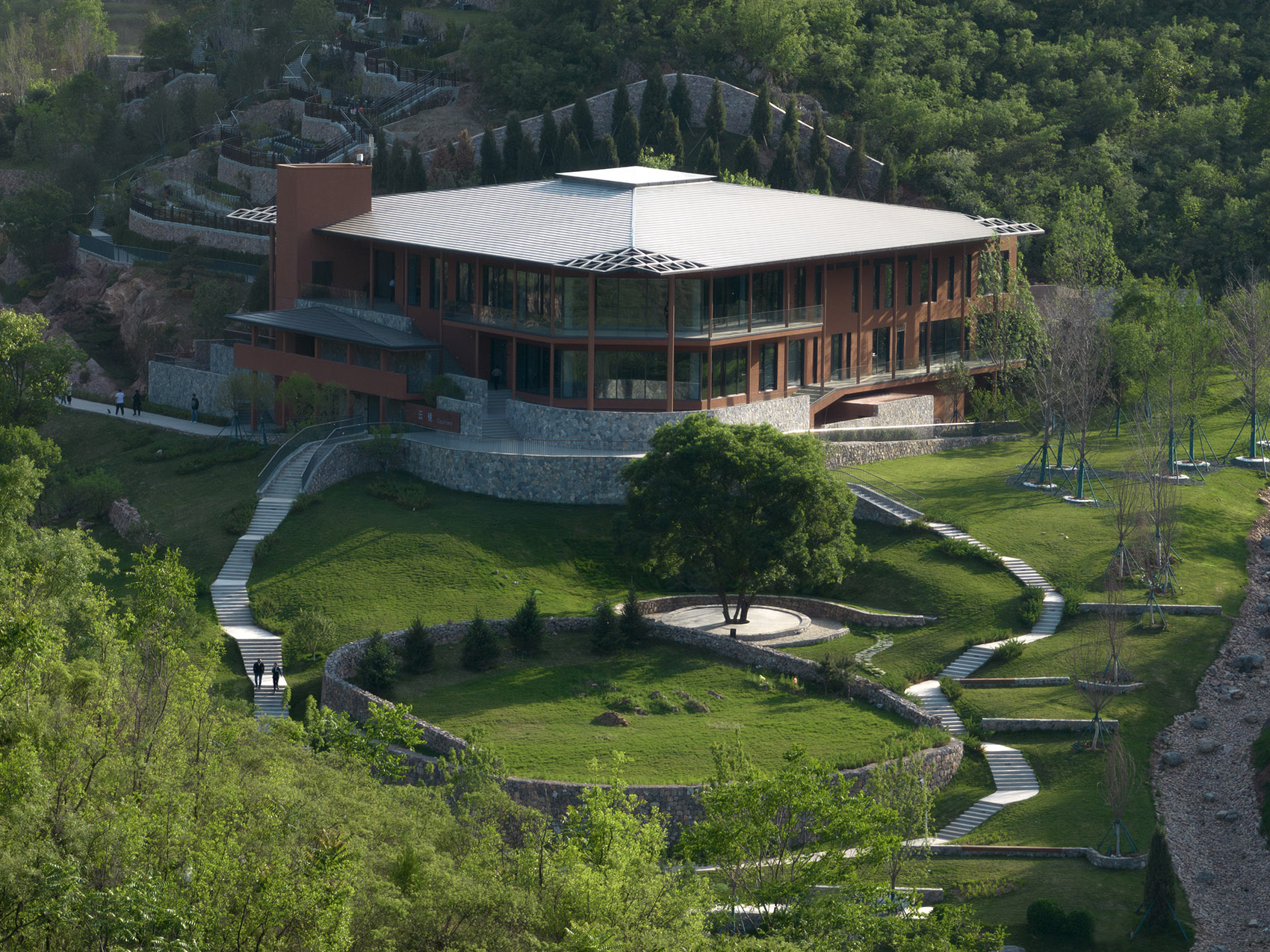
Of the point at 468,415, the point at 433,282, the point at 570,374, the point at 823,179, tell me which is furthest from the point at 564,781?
the point at 823,179

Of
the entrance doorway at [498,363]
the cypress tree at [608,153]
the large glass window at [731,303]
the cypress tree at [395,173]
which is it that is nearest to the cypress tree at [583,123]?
the cypress tree at [608,153]

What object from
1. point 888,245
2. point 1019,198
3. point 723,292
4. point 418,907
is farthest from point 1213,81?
point 418,907

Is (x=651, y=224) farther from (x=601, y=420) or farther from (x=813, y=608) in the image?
(x=813, y=608)

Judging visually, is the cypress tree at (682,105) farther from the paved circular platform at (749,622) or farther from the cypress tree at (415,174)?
the paved circular platform at (749,622)

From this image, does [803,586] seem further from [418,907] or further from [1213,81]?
[1213,81]

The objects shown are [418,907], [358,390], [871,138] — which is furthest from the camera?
[871,138]

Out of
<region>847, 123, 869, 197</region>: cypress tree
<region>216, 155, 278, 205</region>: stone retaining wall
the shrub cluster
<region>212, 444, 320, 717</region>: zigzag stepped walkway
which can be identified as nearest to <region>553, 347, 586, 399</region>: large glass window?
<region>212, 444, 320, 717</region>: zigzag stepped walkway
